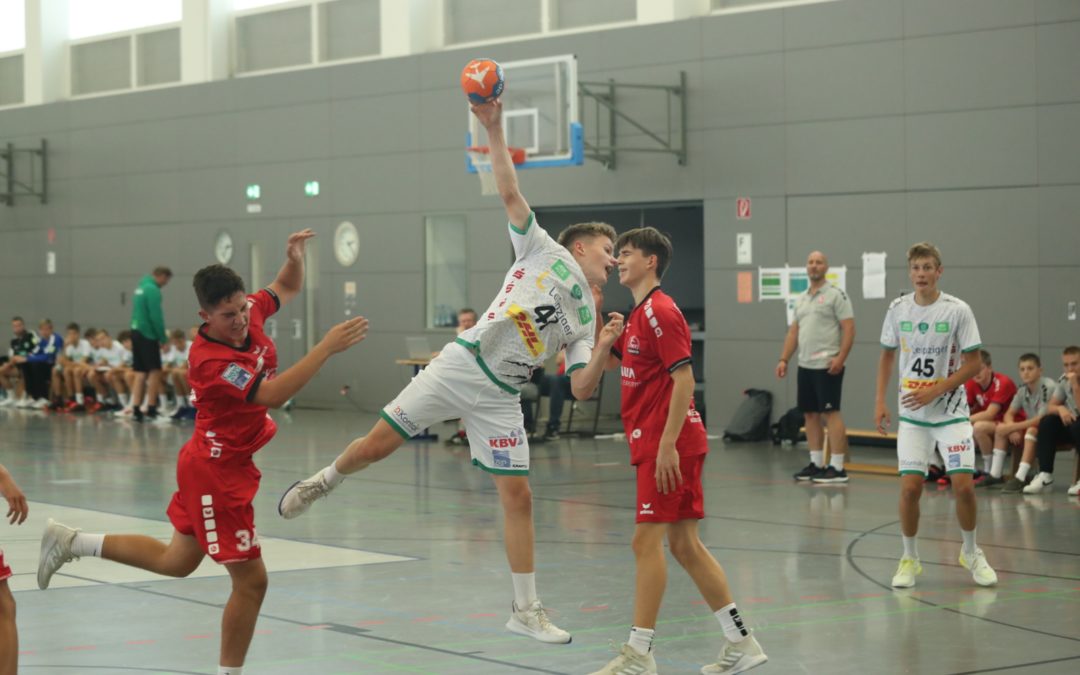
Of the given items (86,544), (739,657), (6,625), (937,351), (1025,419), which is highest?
(937,351)

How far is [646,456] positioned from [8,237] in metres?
27.9

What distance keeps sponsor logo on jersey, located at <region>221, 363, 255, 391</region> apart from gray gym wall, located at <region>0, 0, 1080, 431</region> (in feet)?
44.3

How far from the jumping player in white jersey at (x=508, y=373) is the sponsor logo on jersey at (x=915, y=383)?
2951 mm

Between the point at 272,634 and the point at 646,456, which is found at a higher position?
the point at 646,456

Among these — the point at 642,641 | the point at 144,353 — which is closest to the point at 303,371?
the point at 642,641

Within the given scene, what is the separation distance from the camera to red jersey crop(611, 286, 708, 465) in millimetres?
6555

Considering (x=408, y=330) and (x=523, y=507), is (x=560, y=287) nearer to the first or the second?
(x=523, y=507)

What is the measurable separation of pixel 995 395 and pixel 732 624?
9.10 m

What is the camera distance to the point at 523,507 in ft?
23.1

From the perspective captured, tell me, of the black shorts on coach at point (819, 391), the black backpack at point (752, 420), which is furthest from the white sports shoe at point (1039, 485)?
the black backpack at point (752, 420)

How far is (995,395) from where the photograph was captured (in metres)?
14.7

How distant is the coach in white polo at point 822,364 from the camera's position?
48.0 feet

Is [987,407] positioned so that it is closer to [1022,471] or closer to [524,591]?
[1022,471]

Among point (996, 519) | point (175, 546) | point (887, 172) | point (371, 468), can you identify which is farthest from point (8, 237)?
point (175, 546)
